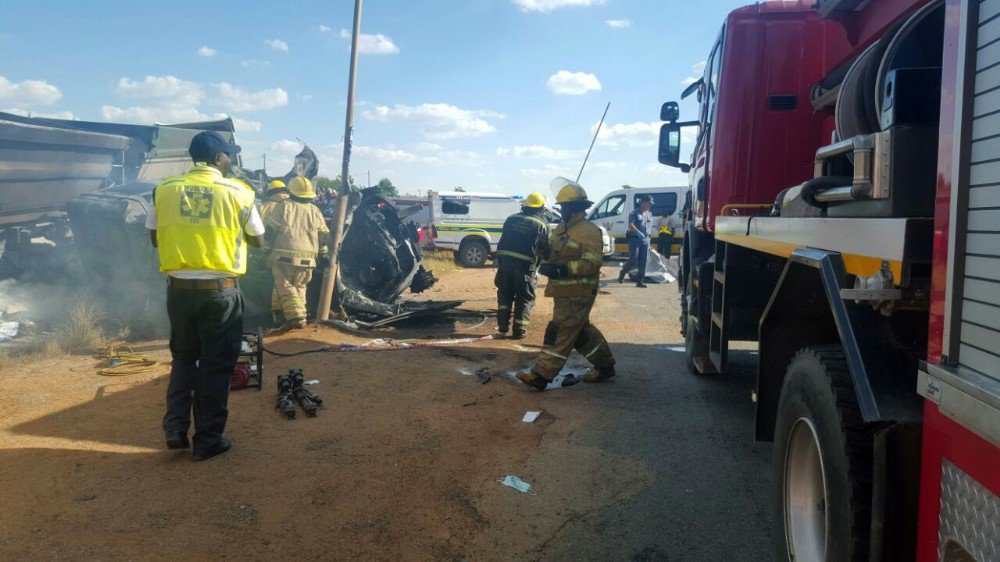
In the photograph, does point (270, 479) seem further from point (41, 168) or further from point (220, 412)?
point (41, 168)

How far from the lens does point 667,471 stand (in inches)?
155

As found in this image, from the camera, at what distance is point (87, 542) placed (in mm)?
2930

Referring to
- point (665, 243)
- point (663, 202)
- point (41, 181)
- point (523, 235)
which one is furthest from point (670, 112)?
point (663, 202)

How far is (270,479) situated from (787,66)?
4.34 metres

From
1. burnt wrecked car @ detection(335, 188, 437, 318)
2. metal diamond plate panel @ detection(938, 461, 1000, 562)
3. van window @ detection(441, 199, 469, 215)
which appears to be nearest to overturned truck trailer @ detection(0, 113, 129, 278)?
burnt wrecked car @ detection(335, 188, 437, 318)

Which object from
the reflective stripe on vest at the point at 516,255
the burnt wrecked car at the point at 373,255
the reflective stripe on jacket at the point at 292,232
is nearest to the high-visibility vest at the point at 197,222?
the reflective stripe on jacket at the point at 292,232

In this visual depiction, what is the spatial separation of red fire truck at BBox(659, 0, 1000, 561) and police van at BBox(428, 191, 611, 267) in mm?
15716

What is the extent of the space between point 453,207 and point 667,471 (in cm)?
1549

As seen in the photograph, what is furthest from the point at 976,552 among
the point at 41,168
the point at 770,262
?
the point at 41,168

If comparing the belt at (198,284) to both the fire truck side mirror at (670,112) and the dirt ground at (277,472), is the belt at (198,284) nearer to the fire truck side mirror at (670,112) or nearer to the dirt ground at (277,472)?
the dirt ground at (277,472)

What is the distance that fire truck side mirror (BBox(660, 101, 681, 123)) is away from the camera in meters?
6.37

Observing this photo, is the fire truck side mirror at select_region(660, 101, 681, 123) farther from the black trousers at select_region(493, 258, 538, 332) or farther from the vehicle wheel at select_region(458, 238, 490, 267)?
the vehicle wheel at select_region(458, 238, 490, 267)

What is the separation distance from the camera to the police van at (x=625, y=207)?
18.4 metres

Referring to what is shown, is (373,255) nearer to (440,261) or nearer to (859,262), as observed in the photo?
(859,262)
